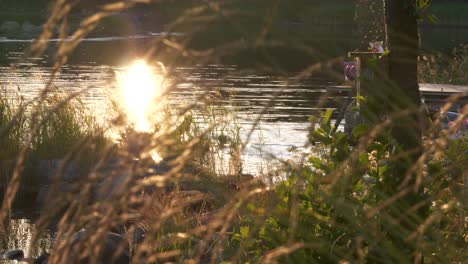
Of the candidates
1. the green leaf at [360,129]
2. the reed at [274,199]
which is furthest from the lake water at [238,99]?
the green leaf at [360,129]

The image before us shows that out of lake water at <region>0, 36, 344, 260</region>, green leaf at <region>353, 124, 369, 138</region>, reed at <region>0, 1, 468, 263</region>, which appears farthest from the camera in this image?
lake water at <region>0, 36, 344, 260</region>

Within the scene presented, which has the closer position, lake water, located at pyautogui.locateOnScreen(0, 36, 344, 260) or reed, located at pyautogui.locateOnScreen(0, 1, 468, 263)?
reed, located at pyautogui.locateOnScreen(0, 1, 468, 263)

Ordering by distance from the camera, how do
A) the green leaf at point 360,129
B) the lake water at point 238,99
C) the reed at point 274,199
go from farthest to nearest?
1. the lake water at point 238,99
2. the green leaf at point 360,129
3. the reed at point 274,199

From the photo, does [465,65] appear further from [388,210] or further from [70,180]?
[388,210]

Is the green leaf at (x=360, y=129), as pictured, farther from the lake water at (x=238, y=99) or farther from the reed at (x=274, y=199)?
the lake water at (x=238, y=99)

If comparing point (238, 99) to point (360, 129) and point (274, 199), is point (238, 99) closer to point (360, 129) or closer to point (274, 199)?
point (360, 129)

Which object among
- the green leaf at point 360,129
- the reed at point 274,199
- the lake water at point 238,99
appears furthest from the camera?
the lake water at point 238,99

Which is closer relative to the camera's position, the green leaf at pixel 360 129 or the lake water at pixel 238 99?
the green leaf at pixel 360 129

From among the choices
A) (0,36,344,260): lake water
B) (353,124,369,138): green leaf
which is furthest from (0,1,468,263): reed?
(0,36,344,260): lake water

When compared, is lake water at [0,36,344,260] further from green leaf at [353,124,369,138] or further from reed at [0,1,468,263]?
green leaf at [353,124,369,138]

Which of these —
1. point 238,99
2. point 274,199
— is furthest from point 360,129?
point 238,99

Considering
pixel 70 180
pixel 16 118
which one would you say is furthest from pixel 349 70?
pixel 16 118

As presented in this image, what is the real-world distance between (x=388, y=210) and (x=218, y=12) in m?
1.72

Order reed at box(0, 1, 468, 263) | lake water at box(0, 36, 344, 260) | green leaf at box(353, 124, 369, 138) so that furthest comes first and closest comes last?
1. lake water at box(0, 36, 344, 260)
2. green leaf at box(353, 124, 369, 138)
3. reed at box(0, 1, 468, 263)
